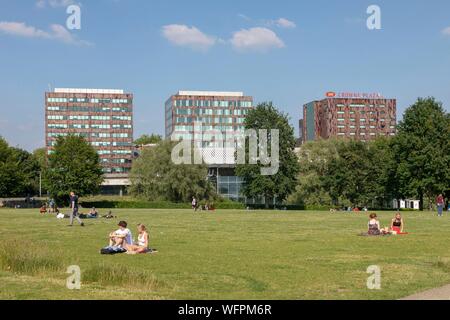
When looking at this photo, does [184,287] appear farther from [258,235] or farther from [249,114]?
[249,114]

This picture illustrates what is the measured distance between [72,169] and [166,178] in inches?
659

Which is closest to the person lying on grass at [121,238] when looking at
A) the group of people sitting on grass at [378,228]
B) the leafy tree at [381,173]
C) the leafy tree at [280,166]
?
the group of people sitting on grass at [378,228]

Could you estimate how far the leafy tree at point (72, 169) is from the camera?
314 ft

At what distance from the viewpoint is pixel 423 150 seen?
77.1 m

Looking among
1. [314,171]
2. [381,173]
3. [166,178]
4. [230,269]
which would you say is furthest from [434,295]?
[314,171]

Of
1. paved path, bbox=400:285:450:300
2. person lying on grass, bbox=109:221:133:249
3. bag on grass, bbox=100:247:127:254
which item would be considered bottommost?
paved path, bbox=400:285:450:300

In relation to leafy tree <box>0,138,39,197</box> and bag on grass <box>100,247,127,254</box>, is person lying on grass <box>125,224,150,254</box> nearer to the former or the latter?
bag on grass <box>100,247,127,254</box>

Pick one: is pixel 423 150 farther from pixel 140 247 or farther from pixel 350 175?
pixel 140 247

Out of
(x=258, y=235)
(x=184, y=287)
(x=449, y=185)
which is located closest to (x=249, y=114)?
(x=449, y=185)

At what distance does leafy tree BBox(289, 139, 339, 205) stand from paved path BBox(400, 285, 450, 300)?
82.2 meters

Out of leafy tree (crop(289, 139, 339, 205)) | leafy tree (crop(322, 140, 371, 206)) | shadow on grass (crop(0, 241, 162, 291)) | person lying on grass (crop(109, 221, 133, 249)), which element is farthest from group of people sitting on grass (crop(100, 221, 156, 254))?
leafy tree (crop(289, 139, 339, 205))

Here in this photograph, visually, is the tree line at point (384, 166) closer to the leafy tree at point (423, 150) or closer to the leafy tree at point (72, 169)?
the leafy tree at point (423, 150)

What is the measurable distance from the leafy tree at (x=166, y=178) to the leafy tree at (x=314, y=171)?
14.4 meters

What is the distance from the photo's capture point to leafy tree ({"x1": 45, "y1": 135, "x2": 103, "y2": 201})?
314 ft
